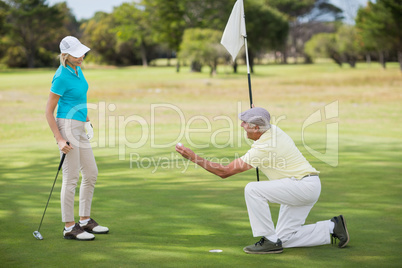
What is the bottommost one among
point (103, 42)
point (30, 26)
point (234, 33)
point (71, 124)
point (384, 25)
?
point (71, 124)

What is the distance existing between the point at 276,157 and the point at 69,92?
203 centimetres

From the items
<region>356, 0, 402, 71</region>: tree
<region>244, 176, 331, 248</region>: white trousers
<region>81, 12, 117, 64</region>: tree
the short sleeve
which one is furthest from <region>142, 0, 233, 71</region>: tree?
<region>244, 176, 331, 248</region>: white trousers

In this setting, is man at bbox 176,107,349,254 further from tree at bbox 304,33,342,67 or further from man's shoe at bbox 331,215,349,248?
tree at bbox 304,33,342,67

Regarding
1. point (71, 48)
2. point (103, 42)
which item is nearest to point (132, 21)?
point (103, 42)

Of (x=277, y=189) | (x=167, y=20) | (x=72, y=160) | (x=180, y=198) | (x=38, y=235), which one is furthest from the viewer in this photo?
(x=167, y=20)

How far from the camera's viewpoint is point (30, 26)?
72.6 meters

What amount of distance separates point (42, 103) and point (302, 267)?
23787 millimetres

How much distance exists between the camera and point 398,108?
71.7 ft

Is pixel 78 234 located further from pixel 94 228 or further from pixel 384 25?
pixel 384 25

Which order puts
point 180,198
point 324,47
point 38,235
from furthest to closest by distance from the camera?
1. point 324,47
2. point 180,198
3. point 38,235

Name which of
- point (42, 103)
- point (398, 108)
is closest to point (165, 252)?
point (398, 108)

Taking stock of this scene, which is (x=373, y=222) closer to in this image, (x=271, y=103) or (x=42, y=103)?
(x=271, y=103)

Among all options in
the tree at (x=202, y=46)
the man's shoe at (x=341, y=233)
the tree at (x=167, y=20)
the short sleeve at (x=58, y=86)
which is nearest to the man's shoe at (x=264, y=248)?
the man's shoe at (x=341, y=233)

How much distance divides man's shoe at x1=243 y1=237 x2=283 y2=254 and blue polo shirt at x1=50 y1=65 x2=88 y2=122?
2026mm
